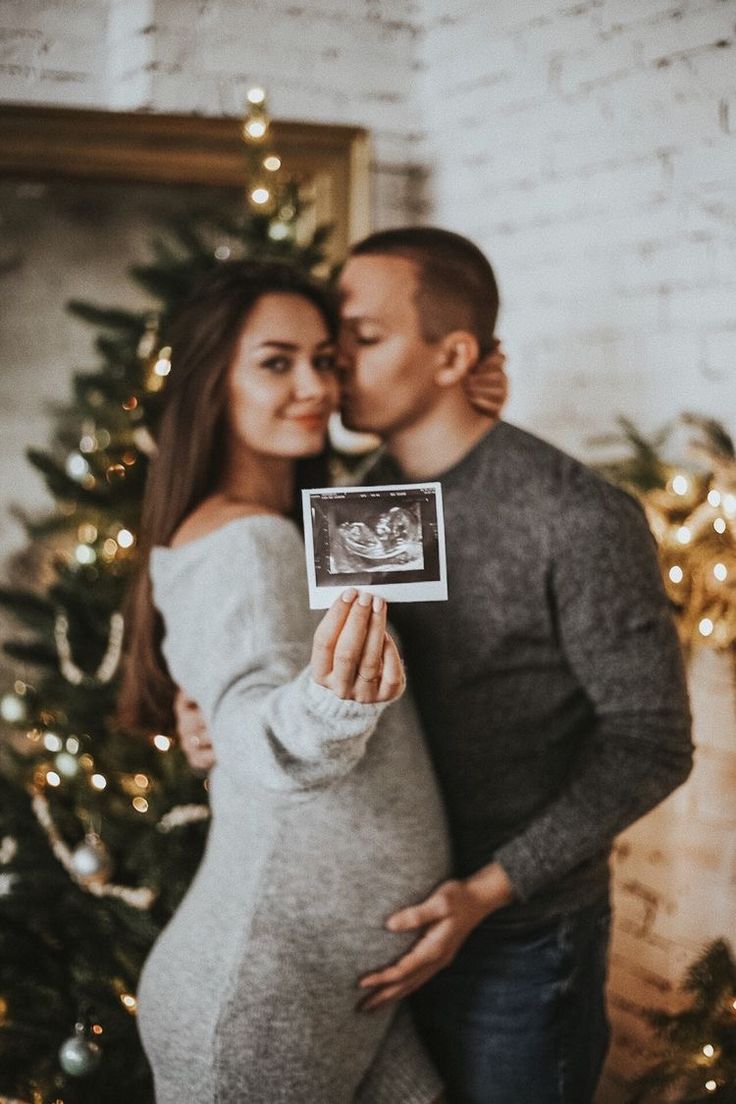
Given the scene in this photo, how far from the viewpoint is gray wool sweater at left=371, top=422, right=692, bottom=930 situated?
4.18ft

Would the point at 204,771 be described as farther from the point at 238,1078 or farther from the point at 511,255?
the point at 511,255

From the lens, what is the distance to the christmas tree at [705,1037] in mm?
1469

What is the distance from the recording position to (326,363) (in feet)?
4.62

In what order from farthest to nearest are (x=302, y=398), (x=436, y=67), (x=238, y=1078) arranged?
(x=436, y=67), (x=302, y=398), (x=238, y=1078)

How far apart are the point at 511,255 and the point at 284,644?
62.8 inches

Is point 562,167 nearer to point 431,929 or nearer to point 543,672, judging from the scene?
point 543,672

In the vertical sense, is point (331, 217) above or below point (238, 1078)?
above

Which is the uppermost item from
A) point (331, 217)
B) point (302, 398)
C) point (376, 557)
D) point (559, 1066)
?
point (331, 217)

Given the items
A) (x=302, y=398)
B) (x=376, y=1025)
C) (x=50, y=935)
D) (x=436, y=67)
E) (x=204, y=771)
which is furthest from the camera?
(x=436, y=67)

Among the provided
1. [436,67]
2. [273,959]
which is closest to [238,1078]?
[273,959]

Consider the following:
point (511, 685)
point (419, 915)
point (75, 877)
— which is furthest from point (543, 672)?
point (75, 877)

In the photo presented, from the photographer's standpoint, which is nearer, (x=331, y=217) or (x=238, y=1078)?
(x=238, y=1078)

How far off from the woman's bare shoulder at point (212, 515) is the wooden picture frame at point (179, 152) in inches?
35.5

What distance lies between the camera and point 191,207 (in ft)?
7.45
